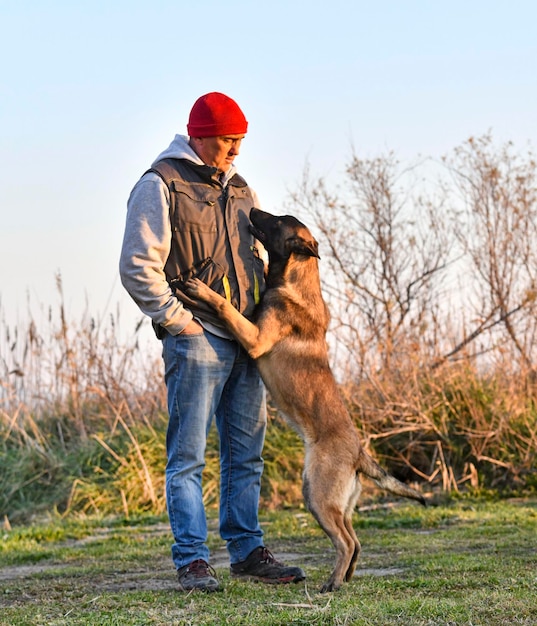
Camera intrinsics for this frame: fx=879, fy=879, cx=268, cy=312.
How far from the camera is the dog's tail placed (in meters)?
4.52

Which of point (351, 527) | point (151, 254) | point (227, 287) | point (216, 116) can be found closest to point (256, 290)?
point (227, 287)

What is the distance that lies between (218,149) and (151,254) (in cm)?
67

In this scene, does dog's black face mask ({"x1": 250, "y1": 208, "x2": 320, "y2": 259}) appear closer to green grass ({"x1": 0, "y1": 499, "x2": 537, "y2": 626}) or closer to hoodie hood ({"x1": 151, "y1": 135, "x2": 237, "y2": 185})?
hoodie hood ({"x1": 151, "y1": 135, "x2": 237, "y2": 185})

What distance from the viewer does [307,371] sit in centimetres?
456

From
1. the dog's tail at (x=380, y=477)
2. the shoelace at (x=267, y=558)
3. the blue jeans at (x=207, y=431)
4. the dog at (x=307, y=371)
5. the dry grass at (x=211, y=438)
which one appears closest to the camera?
the blue jeans at (x=207, y=431)

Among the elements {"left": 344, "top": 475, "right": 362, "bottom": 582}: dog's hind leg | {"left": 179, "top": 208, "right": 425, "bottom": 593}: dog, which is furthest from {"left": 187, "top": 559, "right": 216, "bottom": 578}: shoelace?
{"left": 344, "top": 475, "right": 362, "bottom": 582}: dog's hind leg

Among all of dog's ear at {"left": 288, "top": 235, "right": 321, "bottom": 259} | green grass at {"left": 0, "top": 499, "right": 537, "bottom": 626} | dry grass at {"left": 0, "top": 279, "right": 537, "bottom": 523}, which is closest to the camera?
green grass at {"left": 0, "top": 499, "right": 537, "bottom": 626}

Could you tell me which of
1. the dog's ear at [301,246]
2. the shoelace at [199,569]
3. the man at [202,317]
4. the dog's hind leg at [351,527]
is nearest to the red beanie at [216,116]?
the man at [202,317]

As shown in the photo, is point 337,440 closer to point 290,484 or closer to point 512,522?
point 512,522

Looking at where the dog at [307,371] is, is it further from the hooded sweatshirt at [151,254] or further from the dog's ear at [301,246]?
the hooded sweatshirt at [151,254]

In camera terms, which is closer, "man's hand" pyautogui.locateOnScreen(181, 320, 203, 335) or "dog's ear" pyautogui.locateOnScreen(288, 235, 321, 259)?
"man's hand" pyautogui.locateOnScreen(181, 320, 203, 335)

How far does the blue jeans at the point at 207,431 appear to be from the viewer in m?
4.19

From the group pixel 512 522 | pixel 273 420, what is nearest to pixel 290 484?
pixel 273 420

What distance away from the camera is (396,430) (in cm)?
814
